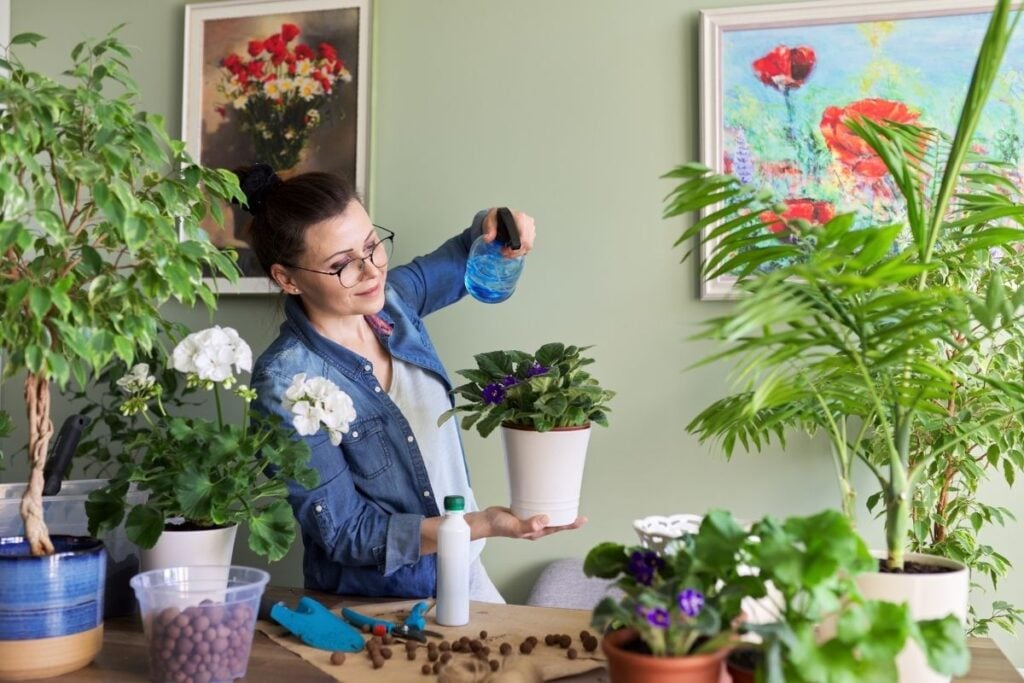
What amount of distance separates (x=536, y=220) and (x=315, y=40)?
77cm

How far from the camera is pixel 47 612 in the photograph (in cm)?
125

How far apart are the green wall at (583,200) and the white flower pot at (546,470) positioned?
2.04 ft

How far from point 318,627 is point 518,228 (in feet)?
3.01

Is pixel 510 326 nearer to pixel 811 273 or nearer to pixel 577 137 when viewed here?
pixel 577 137

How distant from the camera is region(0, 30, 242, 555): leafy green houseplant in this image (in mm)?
1151

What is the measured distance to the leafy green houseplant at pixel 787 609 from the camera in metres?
0.90

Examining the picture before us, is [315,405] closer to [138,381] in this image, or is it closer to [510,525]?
[138,381]

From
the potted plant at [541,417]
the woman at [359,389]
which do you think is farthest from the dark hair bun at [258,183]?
the potted plant at [541,417]

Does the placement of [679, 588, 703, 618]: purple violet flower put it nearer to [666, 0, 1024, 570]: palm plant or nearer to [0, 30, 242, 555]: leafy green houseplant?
[666, 0, 1024, 570]: palm plant

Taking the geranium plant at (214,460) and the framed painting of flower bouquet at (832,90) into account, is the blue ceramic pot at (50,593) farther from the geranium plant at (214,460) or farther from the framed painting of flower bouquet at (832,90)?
the framed painting of flower bouquet at (832,90)

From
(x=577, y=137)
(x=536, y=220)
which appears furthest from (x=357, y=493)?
(x=577, y=137)

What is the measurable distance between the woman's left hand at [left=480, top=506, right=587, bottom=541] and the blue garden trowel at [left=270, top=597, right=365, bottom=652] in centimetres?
31

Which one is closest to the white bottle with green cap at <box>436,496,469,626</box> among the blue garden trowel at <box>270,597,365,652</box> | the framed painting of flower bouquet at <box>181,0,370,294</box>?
the blue garden trowel at <box>270,597,365,652</box>

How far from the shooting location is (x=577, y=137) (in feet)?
7.17
